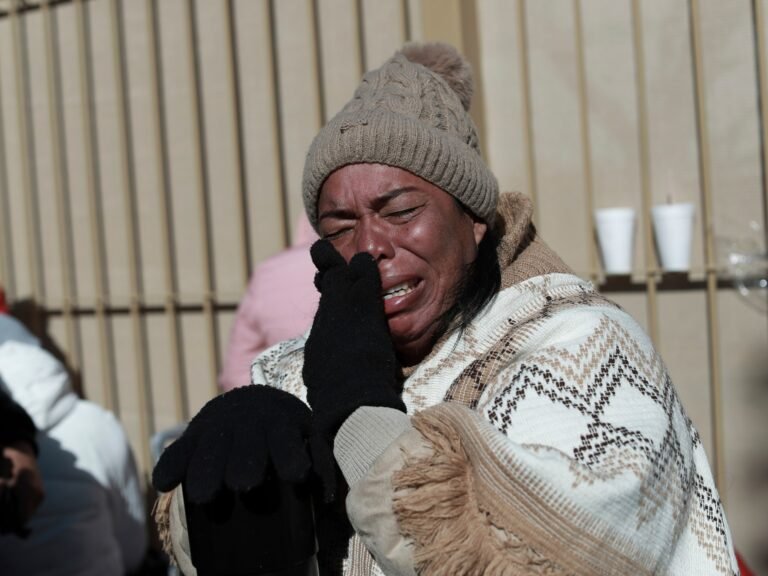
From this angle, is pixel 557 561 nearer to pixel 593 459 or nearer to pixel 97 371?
pixel 593 459

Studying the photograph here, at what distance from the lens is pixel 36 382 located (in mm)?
3428

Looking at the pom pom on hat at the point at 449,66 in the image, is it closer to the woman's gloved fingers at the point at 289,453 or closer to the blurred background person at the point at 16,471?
the woman's gloved fingers at the point at 289,453

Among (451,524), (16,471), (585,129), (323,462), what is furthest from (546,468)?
(585,129)

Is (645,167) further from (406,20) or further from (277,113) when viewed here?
(277,113)

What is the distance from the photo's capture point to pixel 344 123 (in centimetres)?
161

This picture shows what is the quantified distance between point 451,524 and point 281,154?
3018 mm

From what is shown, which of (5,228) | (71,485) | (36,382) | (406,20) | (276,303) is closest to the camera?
(276,303)

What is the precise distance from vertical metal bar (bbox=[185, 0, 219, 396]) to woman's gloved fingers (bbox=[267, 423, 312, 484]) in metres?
2.86

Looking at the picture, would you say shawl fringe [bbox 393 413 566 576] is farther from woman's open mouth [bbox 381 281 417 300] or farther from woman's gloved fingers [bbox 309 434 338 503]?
woman's open mouth [bbox 381 281 417 300]

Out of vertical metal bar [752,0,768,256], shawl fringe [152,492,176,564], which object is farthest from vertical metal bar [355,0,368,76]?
shawl fringe [152,492,176,564]

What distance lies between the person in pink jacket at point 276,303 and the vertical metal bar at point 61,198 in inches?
58.7

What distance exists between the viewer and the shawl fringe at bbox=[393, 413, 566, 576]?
1.13 meters

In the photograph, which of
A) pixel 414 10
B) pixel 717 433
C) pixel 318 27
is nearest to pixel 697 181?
pixel 717 433

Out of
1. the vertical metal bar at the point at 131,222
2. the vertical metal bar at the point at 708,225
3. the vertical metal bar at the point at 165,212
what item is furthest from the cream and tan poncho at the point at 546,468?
the vertical metal bar at the point at 131,222
